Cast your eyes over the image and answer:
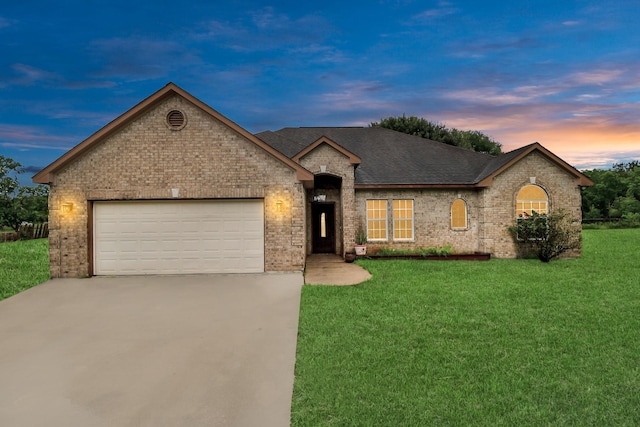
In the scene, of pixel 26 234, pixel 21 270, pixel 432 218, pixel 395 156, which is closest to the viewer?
pixel 21 270

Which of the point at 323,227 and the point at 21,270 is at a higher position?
the point at 323,227

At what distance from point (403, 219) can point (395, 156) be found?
385cm

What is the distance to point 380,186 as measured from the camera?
Answer: 15.6m

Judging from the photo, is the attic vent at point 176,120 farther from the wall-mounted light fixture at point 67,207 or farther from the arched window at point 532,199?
the arched window at point 532,199

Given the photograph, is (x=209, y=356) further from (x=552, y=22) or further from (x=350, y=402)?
(x=552, y=22)

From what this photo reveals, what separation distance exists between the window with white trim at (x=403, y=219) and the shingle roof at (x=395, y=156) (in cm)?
97

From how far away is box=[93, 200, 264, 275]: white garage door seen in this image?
1157cm

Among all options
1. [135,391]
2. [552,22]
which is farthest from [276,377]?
[552,22]

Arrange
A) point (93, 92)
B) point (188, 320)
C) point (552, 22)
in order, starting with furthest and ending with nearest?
point (93, 92) < point (552, 22) < point (188, 320)

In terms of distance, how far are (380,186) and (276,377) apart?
Result: 11.9m

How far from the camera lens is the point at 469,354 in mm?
5156

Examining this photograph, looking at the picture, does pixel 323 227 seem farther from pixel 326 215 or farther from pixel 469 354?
pixel 469 354

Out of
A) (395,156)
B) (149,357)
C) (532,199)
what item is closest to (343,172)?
(395,156)

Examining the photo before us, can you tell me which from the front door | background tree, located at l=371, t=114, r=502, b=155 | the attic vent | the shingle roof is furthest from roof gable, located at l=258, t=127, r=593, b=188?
background tree, located at l=371, t=114, r=502, b=155
